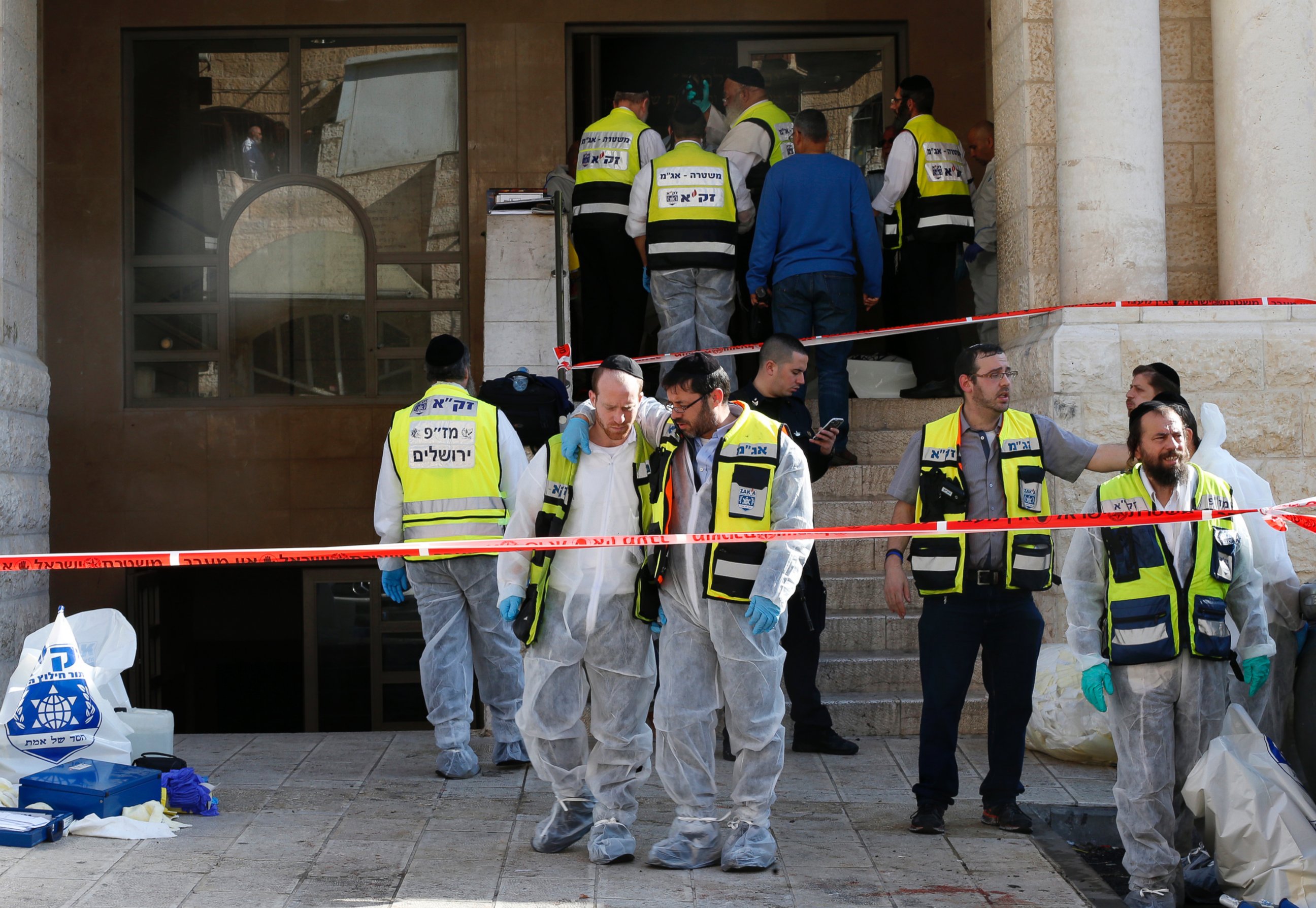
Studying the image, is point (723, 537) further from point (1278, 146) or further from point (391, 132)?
point (391, 132)

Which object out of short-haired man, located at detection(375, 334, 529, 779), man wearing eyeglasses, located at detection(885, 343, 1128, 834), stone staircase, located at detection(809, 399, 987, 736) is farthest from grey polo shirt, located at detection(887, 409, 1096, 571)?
short-haired man, located at detection(375, 334, 529, 779)

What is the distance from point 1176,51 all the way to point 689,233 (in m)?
3.03

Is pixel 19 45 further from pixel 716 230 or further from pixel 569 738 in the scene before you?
pixel 569 738

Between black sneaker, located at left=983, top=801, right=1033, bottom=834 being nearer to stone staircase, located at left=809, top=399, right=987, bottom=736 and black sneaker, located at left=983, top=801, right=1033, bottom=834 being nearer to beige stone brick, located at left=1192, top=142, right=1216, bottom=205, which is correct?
stone staircase, located at left=809, top=399, right=987, bottom=736

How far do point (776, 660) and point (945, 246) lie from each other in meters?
4.54

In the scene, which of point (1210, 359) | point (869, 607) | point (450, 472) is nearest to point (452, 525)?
point (450, 472)

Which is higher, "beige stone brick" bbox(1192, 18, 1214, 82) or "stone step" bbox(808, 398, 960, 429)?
"beige stone brick" bbox(1192, 18, 1214, 82)

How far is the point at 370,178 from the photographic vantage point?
431 inches

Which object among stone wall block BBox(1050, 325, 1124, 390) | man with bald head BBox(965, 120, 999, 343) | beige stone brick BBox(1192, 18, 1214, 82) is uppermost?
beige stone brick BBox(1192, 18, 1214, 82)

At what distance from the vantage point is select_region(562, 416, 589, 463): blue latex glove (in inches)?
195

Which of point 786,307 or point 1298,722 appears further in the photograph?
point 786,307

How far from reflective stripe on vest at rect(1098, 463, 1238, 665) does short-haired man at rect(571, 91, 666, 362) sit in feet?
15.4

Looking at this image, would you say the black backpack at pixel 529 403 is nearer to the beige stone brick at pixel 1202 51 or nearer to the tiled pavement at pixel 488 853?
the tiled pavement at pixel 488 853

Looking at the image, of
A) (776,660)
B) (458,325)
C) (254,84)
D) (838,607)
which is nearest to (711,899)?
(776,660)
